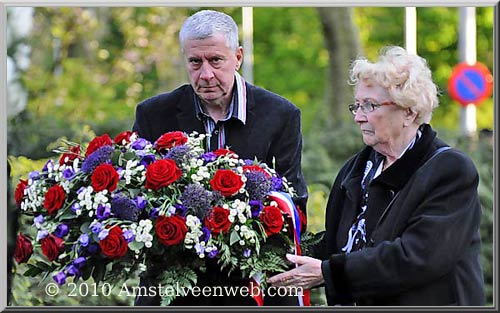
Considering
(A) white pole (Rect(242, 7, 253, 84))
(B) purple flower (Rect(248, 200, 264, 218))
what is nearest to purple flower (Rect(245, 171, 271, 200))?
(B) purple flower (Rect(248, 200, 264, 218))

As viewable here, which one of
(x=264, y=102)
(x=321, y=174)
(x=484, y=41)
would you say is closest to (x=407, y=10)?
(x=321, y=174)

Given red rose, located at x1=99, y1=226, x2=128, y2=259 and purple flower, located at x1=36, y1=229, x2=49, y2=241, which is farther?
purple flower, located at x1=36, y1=229, x2=49, y2=241

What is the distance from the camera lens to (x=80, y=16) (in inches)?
524

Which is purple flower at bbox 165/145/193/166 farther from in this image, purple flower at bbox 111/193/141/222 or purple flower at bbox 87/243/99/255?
purple flower at bbox 87/243/99/255

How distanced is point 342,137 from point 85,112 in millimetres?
3361

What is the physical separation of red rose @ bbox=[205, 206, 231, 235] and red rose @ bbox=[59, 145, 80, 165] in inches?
26.4

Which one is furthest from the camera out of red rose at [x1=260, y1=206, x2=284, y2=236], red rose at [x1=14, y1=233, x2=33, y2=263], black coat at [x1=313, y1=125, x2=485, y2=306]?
red rose at [x1=14, y1=233, x2=33, y2=263]

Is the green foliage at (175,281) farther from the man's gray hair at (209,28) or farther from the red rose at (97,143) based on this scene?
the man's gray hair at (209,28)

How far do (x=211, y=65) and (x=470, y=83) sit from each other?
770cm

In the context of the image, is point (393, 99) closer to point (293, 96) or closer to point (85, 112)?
point (85, 112)

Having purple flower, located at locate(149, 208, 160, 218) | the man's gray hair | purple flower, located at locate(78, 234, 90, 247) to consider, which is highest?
the man's gray hair

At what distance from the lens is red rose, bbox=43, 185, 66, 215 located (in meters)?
4.19

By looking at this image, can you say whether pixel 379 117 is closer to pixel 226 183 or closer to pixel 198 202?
pixel 226 183

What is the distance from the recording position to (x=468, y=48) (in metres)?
13.3
